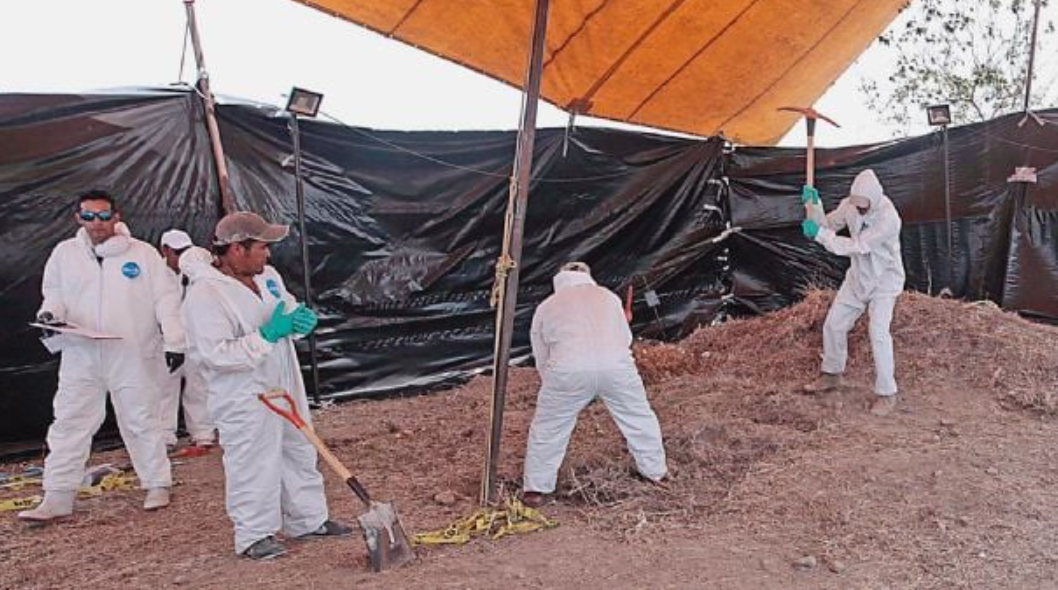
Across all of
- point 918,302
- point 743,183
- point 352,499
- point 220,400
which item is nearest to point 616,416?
point 352,499

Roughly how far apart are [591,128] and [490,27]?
5.19 feet

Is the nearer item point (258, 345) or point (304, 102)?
point (258, 345)

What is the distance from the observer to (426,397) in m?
5.25

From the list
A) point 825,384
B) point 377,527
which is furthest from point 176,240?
point 825,384

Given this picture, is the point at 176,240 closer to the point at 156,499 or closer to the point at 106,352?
the point at 106,352

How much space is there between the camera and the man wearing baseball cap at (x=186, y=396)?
165 inches

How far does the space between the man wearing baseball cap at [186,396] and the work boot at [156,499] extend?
0.91 meters

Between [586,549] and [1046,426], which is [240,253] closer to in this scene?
[586,549]

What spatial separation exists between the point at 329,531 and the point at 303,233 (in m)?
2.35

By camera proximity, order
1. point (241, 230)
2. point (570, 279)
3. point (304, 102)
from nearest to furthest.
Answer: point (241, 230), point (570, 279), point (304, 102)

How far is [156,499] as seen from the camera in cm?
330

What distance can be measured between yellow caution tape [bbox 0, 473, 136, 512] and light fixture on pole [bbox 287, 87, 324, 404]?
1315 millimetres

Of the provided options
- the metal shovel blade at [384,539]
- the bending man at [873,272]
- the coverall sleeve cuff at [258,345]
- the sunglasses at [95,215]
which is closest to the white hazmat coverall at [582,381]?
the metal shovel blade at [384,539]

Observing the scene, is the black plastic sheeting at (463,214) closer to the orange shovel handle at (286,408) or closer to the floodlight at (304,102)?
the floodlight at (304,102)
